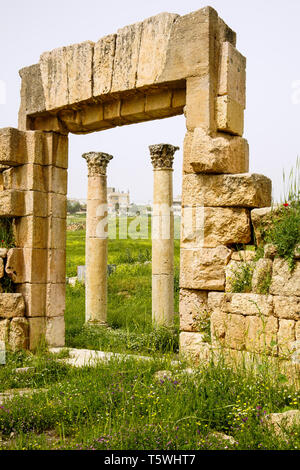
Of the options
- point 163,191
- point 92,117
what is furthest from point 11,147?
point 163,191

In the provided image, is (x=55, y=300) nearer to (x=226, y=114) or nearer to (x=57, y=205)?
(x=57, y=205)

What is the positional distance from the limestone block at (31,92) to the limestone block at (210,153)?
298cm

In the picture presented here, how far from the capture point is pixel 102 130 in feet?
27.1

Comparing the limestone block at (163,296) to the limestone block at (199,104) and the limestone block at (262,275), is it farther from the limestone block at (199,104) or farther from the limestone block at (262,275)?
the limestone block at (262,275)

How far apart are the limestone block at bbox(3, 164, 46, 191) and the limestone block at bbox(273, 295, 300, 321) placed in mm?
4466

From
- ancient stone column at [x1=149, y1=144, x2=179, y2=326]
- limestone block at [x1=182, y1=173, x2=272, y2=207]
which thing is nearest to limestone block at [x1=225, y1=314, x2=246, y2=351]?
limestone block at [x1=182, y1=173, x2=272, y2=207]

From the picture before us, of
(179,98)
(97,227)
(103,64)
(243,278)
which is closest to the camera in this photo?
(243,278)

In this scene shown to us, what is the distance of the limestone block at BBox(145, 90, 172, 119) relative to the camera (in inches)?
278

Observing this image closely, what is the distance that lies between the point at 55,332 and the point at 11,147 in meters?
3.04

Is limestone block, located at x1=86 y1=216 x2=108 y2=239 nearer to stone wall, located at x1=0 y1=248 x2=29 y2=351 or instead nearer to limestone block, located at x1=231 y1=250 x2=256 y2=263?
stone wall, located at x1=0 y1=248 x2=29 y2=351

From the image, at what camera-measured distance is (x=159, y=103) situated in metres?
7.14

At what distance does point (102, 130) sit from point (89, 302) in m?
4.84

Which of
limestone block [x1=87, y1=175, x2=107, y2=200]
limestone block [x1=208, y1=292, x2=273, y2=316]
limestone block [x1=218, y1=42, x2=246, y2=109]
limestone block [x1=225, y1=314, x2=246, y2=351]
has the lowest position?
limestone block [x1=225, y1=314, x2=246, y2=351]

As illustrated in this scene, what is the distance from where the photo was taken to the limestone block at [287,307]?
191 inches
